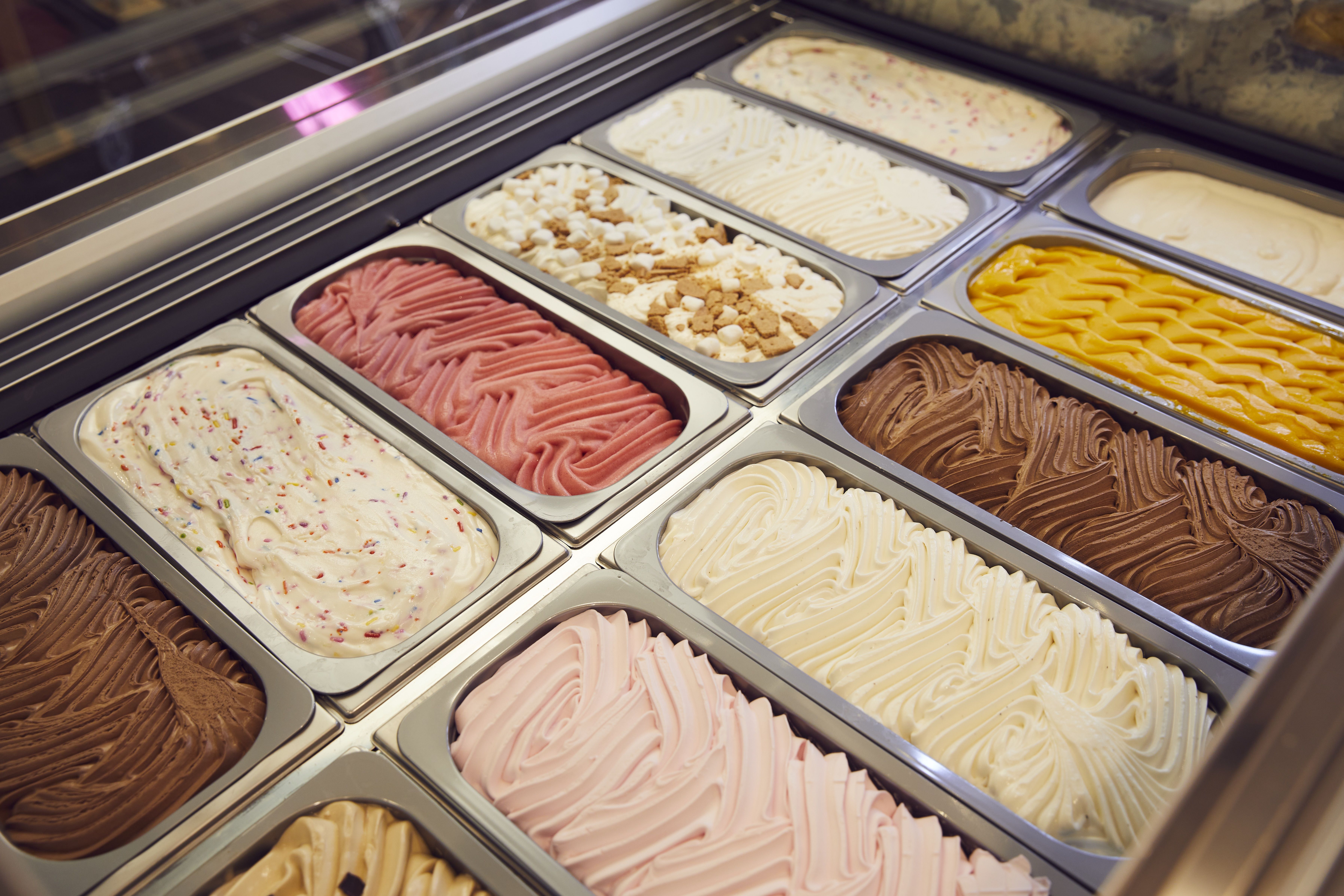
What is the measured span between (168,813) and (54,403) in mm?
843

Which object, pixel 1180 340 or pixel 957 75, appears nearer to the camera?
pixel 1180 340

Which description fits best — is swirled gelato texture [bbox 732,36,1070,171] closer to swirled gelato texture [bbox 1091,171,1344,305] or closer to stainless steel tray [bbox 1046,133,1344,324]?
stainless steel tray [bbox 1046,133,1344,324]

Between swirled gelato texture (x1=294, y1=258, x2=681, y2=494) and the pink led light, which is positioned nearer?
swirled gelato texture (x1=294, y1=258, x2=681, y2=494)

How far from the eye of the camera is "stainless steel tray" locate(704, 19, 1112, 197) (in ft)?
7.18

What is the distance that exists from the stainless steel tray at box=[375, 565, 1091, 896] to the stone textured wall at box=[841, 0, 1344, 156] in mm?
1899

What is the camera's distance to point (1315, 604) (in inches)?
Result: 27.9

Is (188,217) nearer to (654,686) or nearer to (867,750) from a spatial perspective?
(654,686)

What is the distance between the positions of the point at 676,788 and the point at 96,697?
804 millimetres

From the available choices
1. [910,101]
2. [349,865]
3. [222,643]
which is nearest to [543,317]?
[222,643]

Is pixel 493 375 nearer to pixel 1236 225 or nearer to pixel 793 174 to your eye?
pixel 793 174

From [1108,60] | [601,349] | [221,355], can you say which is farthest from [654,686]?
[1108,60]

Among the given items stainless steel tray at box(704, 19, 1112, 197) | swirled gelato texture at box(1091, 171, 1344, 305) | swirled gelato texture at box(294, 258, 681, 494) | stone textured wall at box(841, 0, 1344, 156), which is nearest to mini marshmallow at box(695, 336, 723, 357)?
swirled gelato texture at box(294, 258, 681, 494)

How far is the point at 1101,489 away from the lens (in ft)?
5.11

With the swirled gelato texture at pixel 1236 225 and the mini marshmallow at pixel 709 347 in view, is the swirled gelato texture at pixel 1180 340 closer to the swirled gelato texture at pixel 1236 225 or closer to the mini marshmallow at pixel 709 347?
the swirled gelato texture at pixel 1236 225
